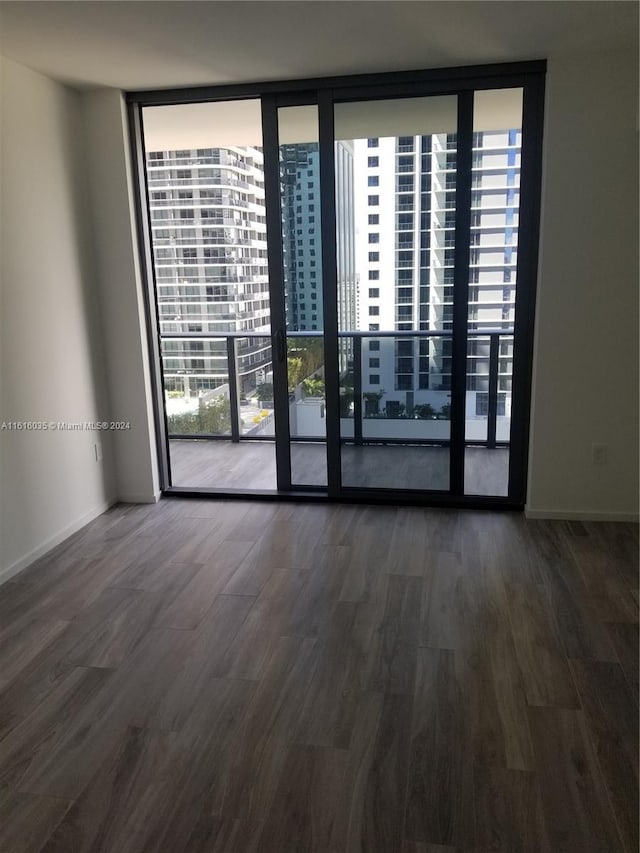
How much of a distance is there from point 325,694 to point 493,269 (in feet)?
8.48

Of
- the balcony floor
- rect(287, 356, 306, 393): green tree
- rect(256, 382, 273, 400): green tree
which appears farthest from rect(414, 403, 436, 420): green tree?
rect(256, 382, 273, 400): green tree

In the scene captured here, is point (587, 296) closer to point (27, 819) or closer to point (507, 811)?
point (507, 811)

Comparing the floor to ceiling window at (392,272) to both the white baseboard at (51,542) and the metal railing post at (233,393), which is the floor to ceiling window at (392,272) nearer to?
the white baseboard at (51,542)

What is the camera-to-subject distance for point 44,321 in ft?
11.3

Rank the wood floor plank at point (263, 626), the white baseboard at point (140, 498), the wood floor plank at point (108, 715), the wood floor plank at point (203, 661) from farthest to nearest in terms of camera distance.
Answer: the white baseboard at point (140, 498)
the wood floor plank at point (263, 626)
the wood floor plank at point (203, 661)
the wood floor plank at point (108, 715)

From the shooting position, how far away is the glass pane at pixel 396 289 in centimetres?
362

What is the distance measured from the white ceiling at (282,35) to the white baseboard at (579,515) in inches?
97.7

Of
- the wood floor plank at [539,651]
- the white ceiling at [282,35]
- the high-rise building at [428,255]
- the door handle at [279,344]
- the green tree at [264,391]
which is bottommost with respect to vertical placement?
the wood floor plank at [539,651]

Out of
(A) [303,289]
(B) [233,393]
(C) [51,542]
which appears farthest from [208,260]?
(C) [51,542]

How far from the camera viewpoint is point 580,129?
3.31 m

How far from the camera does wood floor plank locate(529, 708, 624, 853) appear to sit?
1619 millimetres

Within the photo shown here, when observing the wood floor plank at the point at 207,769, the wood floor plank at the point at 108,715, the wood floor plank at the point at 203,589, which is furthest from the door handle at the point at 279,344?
the wood floor plank at the point at 207,769

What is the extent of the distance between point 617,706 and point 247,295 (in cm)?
435

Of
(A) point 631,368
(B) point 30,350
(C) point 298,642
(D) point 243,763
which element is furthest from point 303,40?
(D) point 243,763
